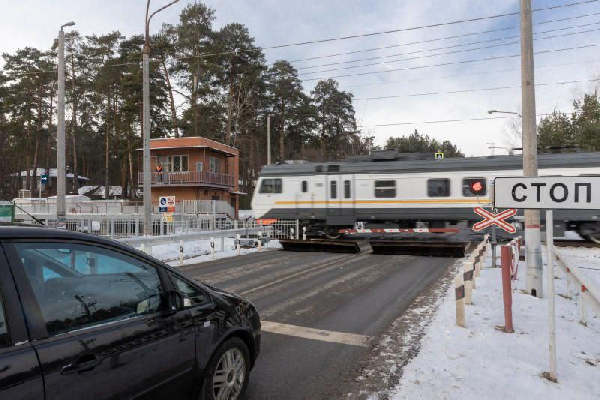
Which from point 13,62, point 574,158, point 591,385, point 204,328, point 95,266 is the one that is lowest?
point 591,385

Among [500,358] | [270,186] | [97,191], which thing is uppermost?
[97,191]

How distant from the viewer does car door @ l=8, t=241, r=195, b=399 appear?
2129 mm

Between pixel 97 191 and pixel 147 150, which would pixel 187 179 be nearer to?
pixel 147 150

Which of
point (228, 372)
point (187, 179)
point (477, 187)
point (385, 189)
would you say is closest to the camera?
point (228, 372)

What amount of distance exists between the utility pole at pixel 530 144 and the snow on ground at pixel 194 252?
9.17 m

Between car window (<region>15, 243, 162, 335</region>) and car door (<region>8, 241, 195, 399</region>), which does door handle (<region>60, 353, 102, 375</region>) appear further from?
car window (<region>15, 243, 162, 335</region>)

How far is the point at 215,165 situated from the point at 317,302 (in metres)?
29.0

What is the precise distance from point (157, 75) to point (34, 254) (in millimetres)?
42659

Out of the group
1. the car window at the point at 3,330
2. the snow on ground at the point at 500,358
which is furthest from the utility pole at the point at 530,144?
the car window at the point at 3,330

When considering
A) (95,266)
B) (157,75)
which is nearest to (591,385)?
(95,266)

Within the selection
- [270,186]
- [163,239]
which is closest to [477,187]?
[270,186]

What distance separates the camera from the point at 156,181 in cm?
3347

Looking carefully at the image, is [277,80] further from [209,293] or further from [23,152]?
[209,293]

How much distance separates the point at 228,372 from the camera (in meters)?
3.30
